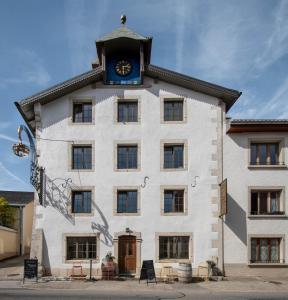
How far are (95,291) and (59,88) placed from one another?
11.9 metres

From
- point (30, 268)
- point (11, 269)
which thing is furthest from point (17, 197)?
point (30, 268)

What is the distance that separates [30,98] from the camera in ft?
85.5

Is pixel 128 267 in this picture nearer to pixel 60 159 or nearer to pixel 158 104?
pixel 60 159

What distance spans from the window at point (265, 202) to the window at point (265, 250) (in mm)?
1565

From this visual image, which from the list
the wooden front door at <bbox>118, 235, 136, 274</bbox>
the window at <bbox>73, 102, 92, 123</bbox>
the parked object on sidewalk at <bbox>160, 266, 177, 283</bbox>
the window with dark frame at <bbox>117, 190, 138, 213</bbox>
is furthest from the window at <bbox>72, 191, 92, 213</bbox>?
the parked object on sidewalk at <bbox>160, 266, 177, 283</bbox>

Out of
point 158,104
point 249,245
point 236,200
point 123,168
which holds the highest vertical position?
point 158,104

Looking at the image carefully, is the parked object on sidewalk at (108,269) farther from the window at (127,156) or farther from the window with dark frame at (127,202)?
the window at (127,156)

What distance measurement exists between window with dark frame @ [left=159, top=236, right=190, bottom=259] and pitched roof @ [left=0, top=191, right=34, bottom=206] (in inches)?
777

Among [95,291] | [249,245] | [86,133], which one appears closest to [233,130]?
[249,245]

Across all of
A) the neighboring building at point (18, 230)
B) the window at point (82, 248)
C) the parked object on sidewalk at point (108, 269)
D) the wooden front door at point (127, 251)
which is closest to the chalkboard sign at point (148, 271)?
the parked object on sidewalk at point (108, 269)

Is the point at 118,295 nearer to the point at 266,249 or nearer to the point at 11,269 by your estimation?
the point at 266,249

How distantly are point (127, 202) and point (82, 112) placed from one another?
601cm

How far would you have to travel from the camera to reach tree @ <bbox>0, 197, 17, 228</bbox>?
3903 cm

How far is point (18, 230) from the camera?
39.7 meters
